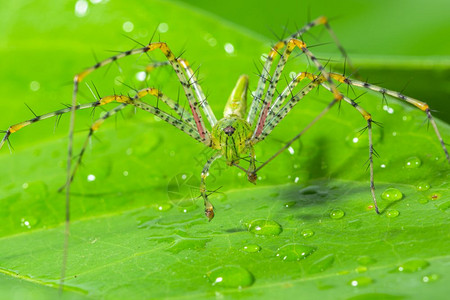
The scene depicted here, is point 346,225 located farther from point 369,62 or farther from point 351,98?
point 369,62

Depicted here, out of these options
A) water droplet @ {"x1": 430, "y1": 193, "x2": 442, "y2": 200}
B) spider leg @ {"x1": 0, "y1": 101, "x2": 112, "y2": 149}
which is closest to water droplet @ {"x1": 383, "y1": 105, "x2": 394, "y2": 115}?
water droplet @ {"x1": 430, "y1": 193, "x2": 442, "y2": 200}

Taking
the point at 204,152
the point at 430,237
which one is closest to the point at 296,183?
the point at 204,152

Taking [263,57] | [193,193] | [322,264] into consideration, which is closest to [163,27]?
[263,57]

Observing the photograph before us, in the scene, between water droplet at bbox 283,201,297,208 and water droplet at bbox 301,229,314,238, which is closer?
water droplet at bbox 301,229,314,238

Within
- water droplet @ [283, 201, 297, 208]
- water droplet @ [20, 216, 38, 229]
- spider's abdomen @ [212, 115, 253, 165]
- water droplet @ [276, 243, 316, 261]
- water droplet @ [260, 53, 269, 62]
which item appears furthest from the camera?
water droplet @ [260, 53, 269, 62]

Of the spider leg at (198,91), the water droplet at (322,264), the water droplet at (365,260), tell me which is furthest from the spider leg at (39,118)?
the water droplet at (365,260)

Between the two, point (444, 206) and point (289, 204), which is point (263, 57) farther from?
point (444, 206)

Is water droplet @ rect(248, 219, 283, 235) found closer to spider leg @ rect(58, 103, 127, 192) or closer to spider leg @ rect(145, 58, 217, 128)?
spider leg @ rect(58, 103, 127, 192)
